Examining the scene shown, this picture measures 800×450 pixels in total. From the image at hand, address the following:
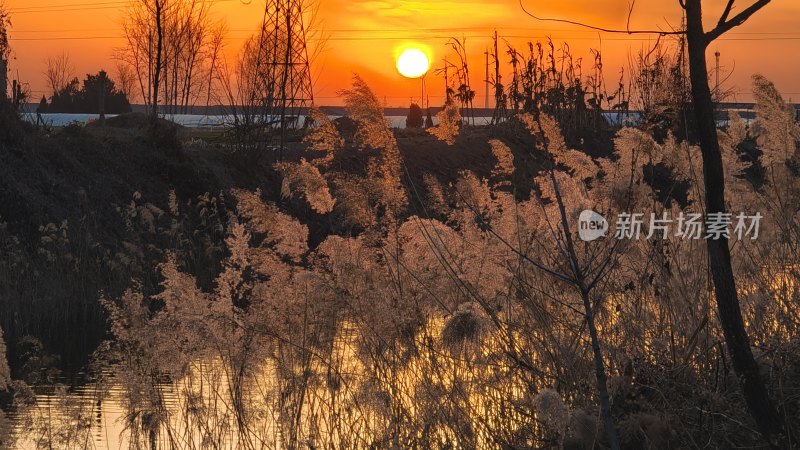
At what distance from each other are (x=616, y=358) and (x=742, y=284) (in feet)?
5.41

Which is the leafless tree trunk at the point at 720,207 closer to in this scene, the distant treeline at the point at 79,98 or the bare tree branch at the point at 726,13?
the bare tree branch at the point at 726,13

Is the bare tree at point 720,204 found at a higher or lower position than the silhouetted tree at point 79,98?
lower

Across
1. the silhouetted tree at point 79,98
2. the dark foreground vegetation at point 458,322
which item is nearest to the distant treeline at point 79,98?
the silhouetted tree at point 79,98

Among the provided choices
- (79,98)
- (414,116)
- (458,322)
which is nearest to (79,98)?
(79,98)

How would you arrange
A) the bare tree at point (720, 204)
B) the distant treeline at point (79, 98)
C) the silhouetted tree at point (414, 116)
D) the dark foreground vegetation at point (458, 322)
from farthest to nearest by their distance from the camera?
the distant treeline at point (79, 98) → the silhouetted tree at point (414, 116) → the dark foreground vegetation at point (458, 322) → the bare tree at point (720, 204)

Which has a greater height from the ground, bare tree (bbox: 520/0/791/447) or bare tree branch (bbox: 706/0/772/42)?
bare tree branch (bbox: 706/0/772/42)

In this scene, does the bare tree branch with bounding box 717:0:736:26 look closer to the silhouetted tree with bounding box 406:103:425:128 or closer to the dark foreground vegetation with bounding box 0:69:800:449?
the dark foreground vegetation with bounding box 0:69:800:449

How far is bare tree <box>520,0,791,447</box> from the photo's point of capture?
3.19 meters

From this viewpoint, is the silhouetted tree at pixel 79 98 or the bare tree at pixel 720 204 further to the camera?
the silhouetted tree at pixel 79 98

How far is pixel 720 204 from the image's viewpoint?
3213 mm

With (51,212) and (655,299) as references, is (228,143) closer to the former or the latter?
(51,212)

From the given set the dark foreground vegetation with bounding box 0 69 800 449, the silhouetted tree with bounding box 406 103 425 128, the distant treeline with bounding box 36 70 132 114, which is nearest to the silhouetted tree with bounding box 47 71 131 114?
the distant treeline with bounding box 36 70 132 114

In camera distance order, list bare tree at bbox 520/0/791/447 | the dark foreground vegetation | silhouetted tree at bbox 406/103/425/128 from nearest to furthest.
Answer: bare tree at bbox 520/0/791/447 → the dark foreground vegetation → silhouetted tree at bbox 406/103/425/128

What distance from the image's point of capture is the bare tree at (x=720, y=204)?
10.5 feet
